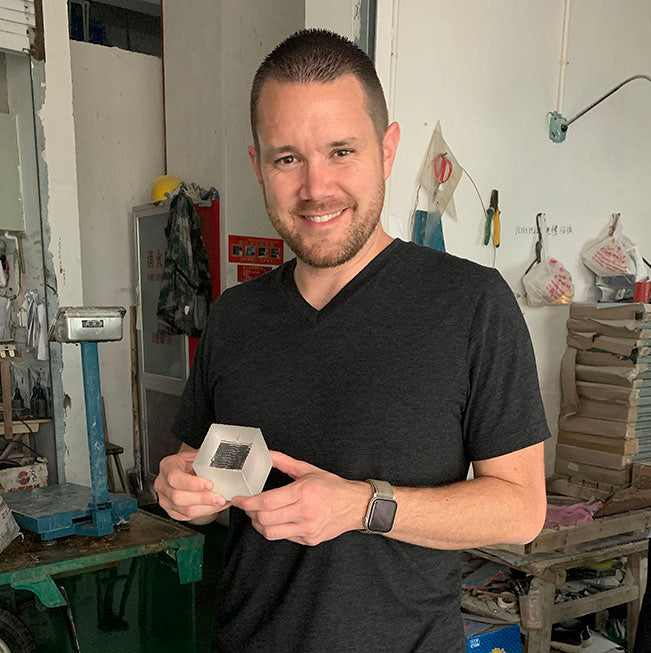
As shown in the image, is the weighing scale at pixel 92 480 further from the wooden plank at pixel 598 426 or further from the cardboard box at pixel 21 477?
the wooden plank at pixel 598 426

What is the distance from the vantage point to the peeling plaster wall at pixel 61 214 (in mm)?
2965

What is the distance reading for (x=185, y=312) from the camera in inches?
147

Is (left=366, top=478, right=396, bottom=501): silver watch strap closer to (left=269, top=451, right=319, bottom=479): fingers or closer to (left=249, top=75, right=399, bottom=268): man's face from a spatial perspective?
(left=269, top=451, right=319, bottom=479): fingers

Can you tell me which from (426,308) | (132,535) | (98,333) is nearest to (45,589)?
(132,535)

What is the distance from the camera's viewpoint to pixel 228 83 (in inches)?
149

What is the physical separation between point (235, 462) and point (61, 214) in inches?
101

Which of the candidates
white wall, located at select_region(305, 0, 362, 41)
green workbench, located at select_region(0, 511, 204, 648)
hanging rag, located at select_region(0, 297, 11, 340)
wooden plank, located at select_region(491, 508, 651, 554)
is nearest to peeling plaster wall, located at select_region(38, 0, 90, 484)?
hanging rag, located at select_region(0, 297, 11, 340)

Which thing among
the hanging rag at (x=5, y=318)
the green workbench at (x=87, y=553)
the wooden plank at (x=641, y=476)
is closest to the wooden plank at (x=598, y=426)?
the wooden plank at (x=641, y=476)

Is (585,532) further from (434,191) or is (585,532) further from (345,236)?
(345,236)

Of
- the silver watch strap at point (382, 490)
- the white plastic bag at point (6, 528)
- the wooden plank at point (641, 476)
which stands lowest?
the white plastic bag at point (6, 528)

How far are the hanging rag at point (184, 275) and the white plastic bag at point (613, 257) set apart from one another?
2.18m

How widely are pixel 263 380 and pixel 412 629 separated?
477 millimetres

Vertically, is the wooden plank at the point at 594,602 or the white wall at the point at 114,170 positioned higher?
the white wall at the point at 114,170

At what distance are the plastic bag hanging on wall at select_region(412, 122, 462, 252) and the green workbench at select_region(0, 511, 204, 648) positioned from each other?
132cm
